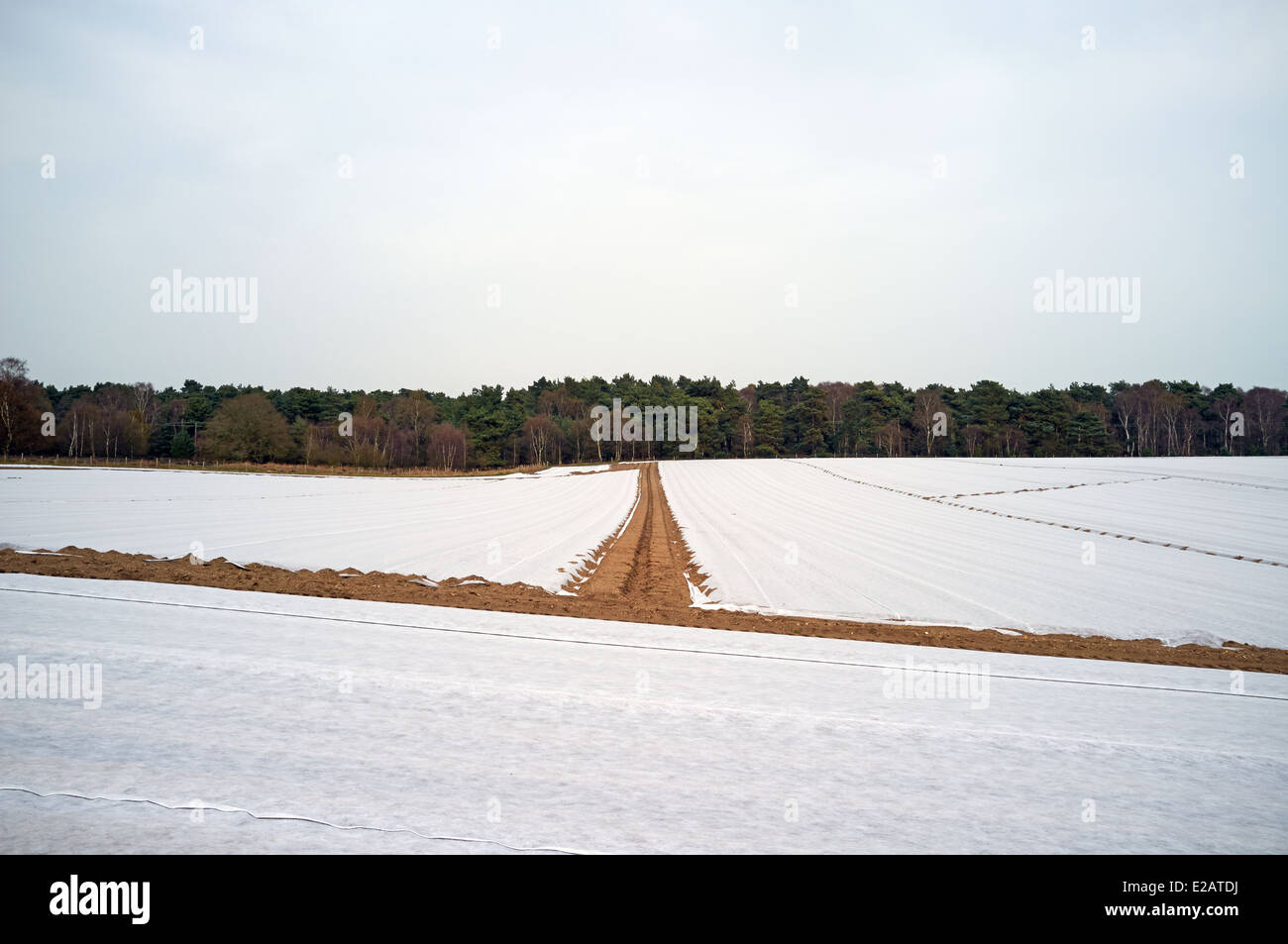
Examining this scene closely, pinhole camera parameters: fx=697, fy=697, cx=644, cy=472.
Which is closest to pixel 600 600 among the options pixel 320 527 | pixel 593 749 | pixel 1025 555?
pixel 593 749

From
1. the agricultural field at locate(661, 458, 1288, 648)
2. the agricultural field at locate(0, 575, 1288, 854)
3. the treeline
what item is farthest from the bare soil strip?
the treeline

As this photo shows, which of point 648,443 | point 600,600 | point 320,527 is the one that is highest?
point 648,443

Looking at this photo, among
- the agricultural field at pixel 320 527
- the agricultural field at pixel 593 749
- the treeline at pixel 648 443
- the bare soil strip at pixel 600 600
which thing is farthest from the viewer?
the treeline at pixel 648 443

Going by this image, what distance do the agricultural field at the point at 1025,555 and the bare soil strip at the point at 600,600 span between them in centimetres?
A: 43

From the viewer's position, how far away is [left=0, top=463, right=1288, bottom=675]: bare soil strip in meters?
8.09

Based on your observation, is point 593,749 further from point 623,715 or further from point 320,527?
point 320,527

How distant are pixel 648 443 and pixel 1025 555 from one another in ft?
237

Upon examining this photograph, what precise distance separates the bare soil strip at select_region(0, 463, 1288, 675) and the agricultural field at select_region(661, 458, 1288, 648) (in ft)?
1.41

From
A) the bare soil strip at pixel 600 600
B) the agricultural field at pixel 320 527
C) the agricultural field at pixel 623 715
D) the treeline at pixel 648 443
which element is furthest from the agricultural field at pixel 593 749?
the treeline at pixel 648 443

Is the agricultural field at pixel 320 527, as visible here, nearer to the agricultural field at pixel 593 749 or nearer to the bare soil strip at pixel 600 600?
the bare soil strip at pixel 600 600

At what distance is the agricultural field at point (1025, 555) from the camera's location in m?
9.62

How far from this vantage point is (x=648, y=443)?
8669cm
